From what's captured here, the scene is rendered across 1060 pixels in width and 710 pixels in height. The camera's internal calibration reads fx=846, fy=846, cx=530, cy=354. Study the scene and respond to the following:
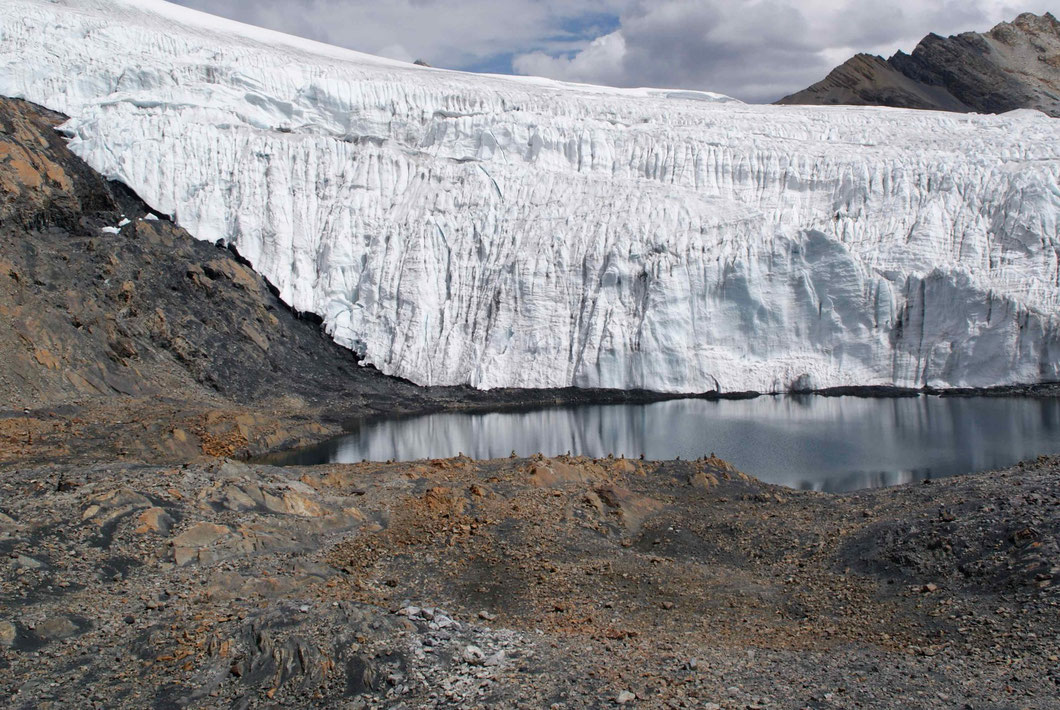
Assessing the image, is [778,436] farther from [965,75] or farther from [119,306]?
[965,75]

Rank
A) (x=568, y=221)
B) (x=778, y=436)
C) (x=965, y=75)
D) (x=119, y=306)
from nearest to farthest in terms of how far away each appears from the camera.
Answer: (x=778, y=436), (x=119, y=306), (x=568, y=221), (x=965, y=75)

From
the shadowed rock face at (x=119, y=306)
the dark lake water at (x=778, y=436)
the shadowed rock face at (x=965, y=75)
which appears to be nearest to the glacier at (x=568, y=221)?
the shadowed rock face at (x=119, y=306)

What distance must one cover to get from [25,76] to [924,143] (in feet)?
106

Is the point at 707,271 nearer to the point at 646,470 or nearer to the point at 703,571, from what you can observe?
the point at 646,470

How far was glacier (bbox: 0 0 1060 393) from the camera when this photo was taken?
28.7 meters

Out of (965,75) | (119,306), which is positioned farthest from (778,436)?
(965,75)

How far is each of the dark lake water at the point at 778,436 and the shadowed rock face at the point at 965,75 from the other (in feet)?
101

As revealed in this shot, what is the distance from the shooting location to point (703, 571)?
958cm

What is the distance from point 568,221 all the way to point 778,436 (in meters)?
12.5

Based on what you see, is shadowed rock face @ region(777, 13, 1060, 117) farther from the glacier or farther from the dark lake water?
the dark lake water

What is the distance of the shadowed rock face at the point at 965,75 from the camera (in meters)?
50.8

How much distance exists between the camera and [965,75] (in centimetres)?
5238

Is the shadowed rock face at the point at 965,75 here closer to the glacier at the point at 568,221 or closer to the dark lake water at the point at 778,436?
the glacier at the point at 568,221

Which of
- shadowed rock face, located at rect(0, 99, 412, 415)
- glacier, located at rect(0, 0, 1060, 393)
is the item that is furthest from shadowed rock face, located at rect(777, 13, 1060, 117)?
shadowed rock face, located at rect(0, 99, 412, 415)
